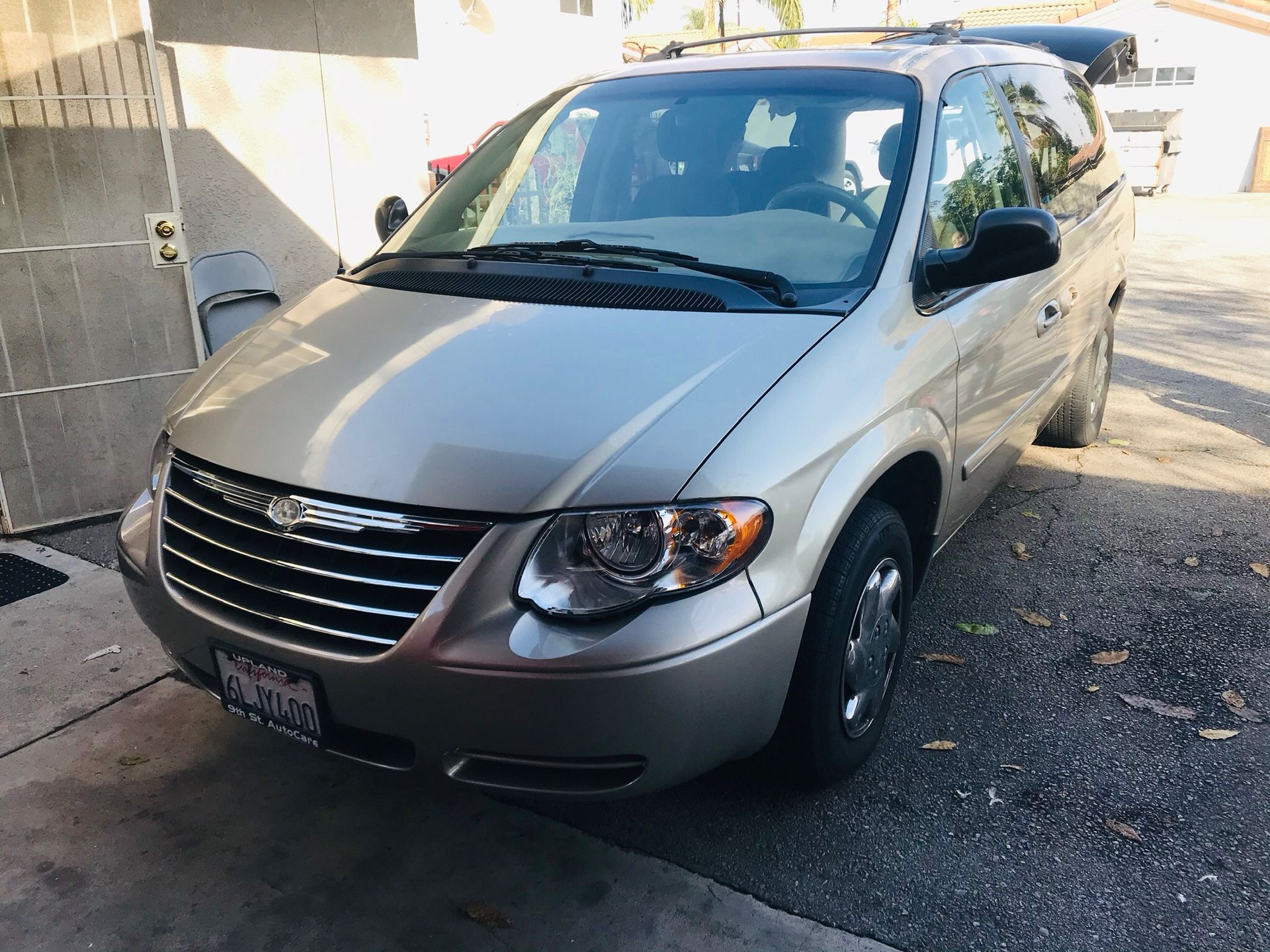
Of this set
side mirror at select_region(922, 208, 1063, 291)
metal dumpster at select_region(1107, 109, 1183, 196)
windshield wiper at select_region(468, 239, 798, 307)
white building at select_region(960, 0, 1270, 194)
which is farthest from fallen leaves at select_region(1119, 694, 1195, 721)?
white building at select_region(960, 0, 1270, 194)

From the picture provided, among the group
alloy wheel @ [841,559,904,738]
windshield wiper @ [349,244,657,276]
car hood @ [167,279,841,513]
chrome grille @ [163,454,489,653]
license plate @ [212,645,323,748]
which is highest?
windshield wiper @ [349,244,657,276]

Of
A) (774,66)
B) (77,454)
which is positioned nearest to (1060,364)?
(774,66)

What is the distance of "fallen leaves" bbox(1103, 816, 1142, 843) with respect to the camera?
8.71ft

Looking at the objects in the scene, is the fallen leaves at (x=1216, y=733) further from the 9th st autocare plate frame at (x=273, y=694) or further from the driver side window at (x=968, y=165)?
the 9th st autocare plate frame at (x=273, y=694)

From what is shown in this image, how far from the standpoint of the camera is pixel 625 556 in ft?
6.92

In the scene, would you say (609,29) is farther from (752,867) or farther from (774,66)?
(752,867)

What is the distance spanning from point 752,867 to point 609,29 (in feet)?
31.6

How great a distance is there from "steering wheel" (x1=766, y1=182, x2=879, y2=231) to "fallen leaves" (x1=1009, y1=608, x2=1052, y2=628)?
68.8 inches

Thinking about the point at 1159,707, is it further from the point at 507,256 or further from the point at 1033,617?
the point at 507,256

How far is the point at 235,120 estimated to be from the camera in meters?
6.12

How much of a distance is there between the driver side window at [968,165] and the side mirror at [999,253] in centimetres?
13

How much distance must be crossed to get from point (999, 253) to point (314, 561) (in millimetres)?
1944

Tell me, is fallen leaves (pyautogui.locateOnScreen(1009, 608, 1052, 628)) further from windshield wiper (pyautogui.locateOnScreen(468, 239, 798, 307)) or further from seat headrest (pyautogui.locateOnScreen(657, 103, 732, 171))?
seat headrest (pyautogui.locateOnScreen(657, 103, 732, 171))

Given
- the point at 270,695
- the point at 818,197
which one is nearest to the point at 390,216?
the point at 818,197
